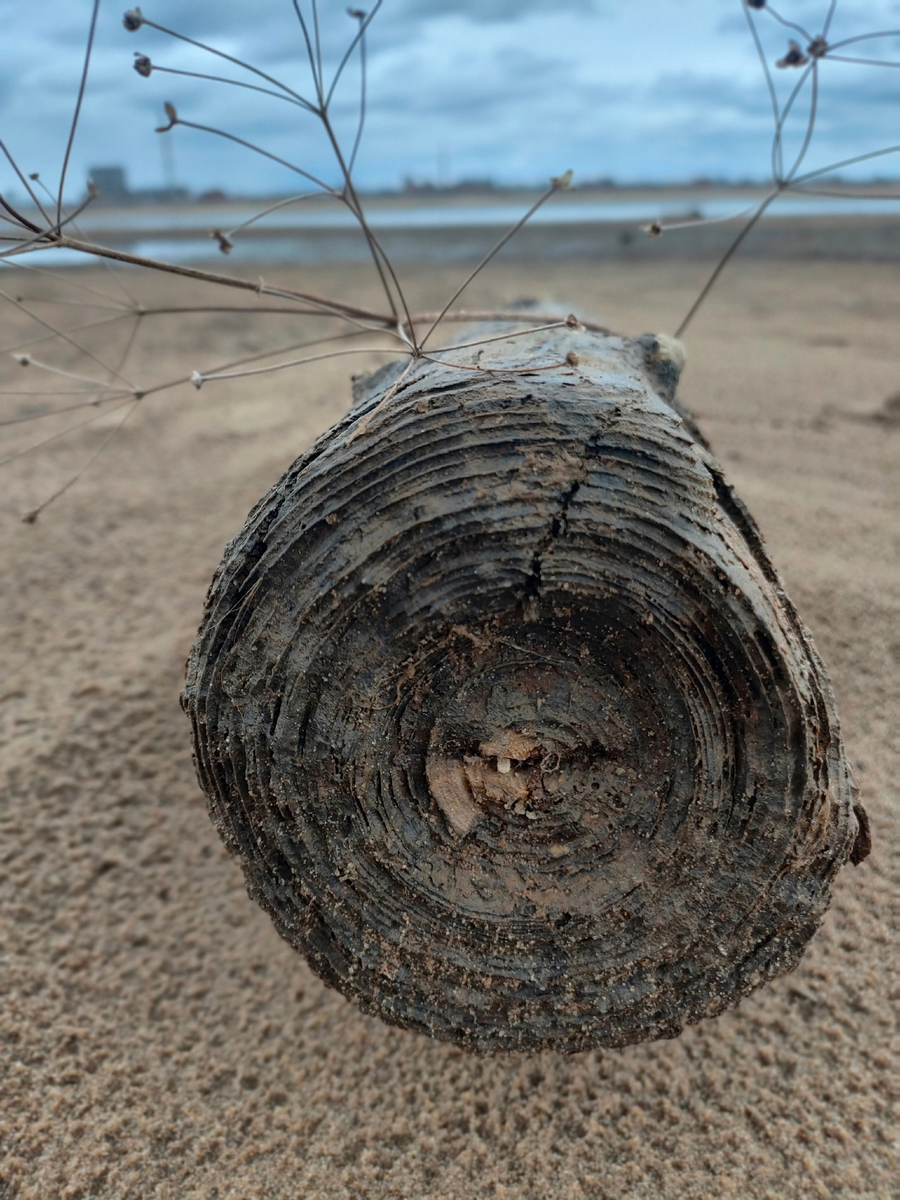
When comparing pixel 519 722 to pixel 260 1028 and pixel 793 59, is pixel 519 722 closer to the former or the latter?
pixel 260 1028

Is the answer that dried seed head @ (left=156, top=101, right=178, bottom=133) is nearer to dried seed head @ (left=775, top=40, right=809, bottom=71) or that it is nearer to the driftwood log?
the driftwood log

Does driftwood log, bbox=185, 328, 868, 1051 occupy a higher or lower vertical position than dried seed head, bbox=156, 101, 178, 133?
lower

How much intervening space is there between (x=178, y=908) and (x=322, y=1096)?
0.53m

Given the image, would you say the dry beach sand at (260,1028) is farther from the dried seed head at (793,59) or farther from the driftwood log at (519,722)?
the dried seed head at (793,59)

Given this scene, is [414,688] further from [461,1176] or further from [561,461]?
[461,1176]

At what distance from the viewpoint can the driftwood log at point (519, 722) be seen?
1056mm

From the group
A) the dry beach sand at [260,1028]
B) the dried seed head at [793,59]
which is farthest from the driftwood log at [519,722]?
the dried seed head at [793,59]

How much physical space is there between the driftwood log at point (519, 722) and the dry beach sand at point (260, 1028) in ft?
0.77

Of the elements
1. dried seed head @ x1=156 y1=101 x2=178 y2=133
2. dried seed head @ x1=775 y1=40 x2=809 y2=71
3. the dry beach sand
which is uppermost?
dried seed head @ x1=775 y1=40 x2=809 y2=71

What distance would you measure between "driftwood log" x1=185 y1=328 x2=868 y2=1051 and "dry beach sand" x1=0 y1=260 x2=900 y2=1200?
9.2 inches

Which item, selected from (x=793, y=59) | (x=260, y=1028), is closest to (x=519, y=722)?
(x=260, y=1028)

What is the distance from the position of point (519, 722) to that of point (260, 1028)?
0.83m

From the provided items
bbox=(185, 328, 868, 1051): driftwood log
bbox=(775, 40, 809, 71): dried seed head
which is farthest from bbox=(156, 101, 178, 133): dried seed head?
bbox=(775, 40, 809, 71): dried seed head

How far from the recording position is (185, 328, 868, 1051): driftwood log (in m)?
1.06
